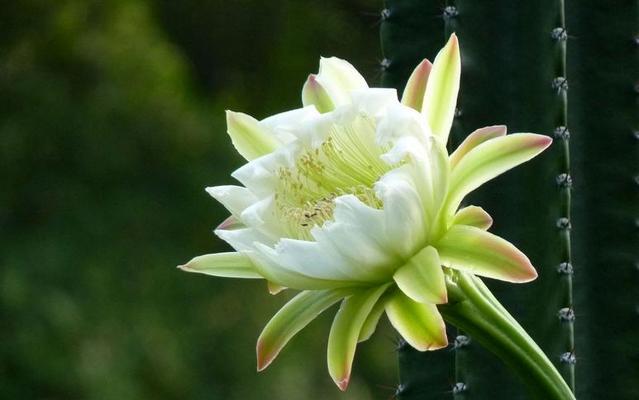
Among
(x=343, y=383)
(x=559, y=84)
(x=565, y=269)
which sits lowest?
(x=343, y=383)

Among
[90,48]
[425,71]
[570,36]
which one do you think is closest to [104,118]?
[90,48]

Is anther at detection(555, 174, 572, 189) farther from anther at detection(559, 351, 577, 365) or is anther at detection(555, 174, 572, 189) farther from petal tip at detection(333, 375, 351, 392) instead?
petal tip at detection(333, 375, 351, 392)

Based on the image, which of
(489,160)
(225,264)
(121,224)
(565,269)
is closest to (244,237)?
(225,264)

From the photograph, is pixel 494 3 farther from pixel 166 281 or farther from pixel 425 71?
pixel 166 281

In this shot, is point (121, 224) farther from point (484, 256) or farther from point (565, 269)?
point (484, 256)

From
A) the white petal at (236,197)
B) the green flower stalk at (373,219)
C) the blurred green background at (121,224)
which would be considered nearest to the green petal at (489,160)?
the green flower stalk at (373,219)

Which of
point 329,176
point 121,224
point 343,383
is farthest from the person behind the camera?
point 121,224
